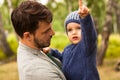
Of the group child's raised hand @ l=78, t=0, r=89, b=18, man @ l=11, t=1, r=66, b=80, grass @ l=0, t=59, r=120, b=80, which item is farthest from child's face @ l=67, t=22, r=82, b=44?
grass @ l=0, t=59, r=120, b=80

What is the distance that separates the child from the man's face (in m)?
0.29

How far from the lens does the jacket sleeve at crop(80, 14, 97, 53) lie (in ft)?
8.46

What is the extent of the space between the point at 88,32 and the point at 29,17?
0.54m

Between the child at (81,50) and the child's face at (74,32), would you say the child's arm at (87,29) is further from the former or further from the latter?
the child's face at (74,32)

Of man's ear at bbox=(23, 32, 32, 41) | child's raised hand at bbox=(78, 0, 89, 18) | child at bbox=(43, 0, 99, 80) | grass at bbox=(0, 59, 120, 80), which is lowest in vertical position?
grass at bbox=(0, 59, 120, 80)

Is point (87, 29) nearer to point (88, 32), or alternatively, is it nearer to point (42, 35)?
point (88, 32)

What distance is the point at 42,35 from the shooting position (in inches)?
92.4

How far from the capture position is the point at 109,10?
12.2 meters

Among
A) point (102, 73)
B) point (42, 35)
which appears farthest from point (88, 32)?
point (102, 73)

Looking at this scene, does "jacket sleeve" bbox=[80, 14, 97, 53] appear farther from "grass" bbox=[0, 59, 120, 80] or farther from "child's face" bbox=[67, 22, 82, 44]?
"grass" bbox=[0, 59, 120, 80]

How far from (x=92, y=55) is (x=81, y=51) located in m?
0.11

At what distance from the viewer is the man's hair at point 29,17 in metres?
2.29

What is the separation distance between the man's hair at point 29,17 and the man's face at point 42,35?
0.03 metres

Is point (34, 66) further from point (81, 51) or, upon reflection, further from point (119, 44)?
point (119, 44)
